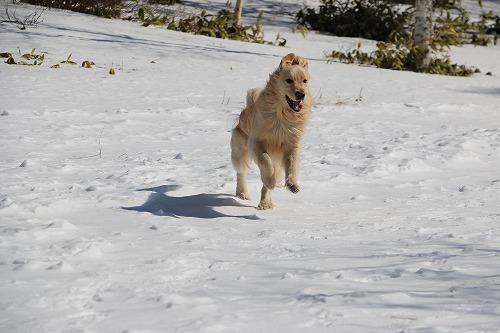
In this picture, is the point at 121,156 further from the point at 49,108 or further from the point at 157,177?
the point at 49,108

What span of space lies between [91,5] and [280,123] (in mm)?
12552

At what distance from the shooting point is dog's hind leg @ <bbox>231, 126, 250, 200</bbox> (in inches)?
273

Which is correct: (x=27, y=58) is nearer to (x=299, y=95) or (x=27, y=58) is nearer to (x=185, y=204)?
(x=185, y=204)

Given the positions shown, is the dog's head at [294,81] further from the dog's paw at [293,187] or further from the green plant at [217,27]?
the green plant at [217,27]

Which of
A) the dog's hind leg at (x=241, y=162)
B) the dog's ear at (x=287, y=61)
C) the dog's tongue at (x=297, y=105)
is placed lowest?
the dog's hind leg at (x=241, y=162)

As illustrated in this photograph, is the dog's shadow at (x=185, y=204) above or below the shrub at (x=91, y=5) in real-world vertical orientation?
below

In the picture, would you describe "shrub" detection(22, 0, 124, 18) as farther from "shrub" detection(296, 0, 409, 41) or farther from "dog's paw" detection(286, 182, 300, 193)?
"dog's paw" detection(286, 182, 300, 193)

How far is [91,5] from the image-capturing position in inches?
712

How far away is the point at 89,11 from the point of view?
18188mm

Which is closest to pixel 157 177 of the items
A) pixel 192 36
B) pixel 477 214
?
pixel 477 214

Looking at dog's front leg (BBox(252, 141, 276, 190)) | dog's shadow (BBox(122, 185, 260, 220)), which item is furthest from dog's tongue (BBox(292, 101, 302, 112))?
dog's shadow (BBox(122, 185, 260, 220))

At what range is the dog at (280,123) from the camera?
6383 mm

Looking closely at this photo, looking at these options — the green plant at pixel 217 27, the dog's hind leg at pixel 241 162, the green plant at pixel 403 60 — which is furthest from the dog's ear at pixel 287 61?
the green plant at pixel 217 27

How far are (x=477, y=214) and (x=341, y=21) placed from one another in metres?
14.6
